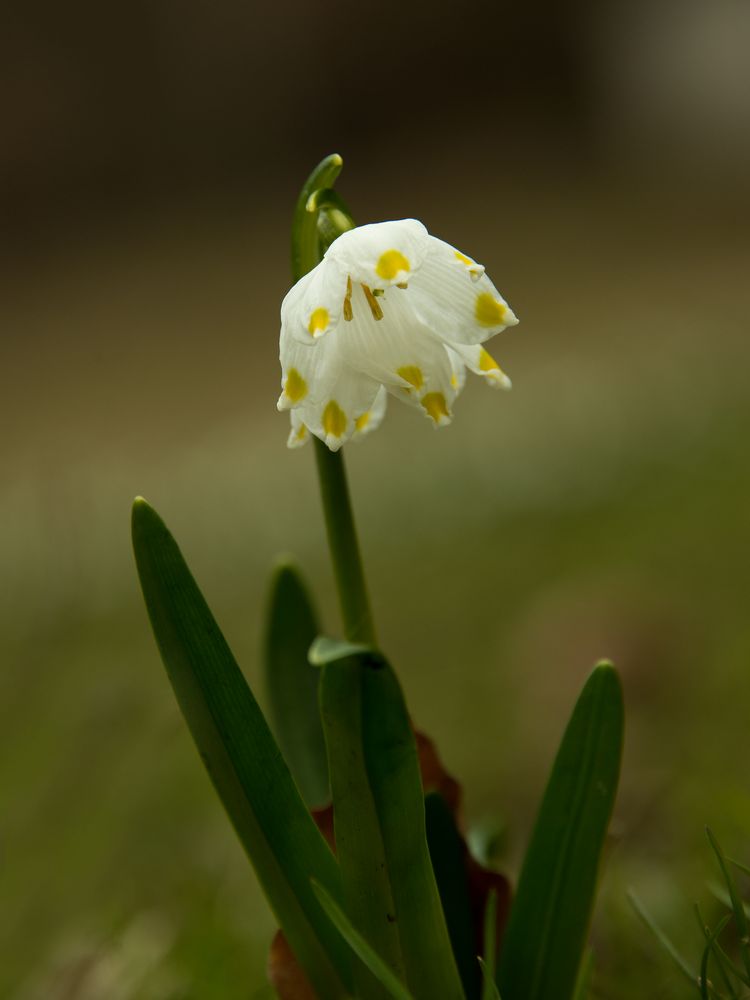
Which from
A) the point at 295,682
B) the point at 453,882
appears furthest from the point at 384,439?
the point at 453,882

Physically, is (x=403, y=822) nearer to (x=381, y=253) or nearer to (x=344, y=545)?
(x=344, y=545)

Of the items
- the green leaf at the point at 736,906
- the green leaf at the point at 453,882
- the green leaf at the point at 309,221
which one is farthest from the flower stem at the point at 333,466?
the green leaf at the point at 736,906

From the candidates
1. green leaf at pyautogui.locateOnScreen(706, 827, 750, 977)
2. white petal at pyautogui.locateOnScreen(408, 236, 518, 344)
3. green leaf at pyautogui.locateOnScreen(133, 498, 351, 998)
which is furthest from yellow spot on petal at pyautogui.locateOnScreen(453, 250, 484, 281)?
green leaf at pyautogui.locateOnScreen(706, 827, 750, 977)

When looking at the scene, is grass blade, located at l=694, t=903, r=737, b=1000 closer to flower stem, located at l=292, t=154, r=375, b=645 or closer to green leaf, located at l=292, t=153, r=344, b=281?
flower stem, located at l=292, t=154, r=375, b=645

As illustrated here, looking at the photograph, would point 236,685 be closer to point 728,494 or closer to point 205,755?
point 205,755

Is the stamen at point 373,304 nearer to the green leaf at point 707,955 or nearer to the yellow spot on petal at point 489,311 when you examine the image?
the yellow spot on petal at point 489,311

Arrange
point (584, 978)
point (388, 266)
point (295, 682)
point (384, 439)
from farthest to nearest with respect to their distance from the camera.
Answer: point (384, 439), point (295, 682), point (584, 978), point (388, 266)

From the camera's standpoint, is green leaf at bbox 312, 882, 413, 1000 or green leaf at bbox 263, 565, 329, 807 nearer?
green leaf at bbox 312, 882, 413, 1000
